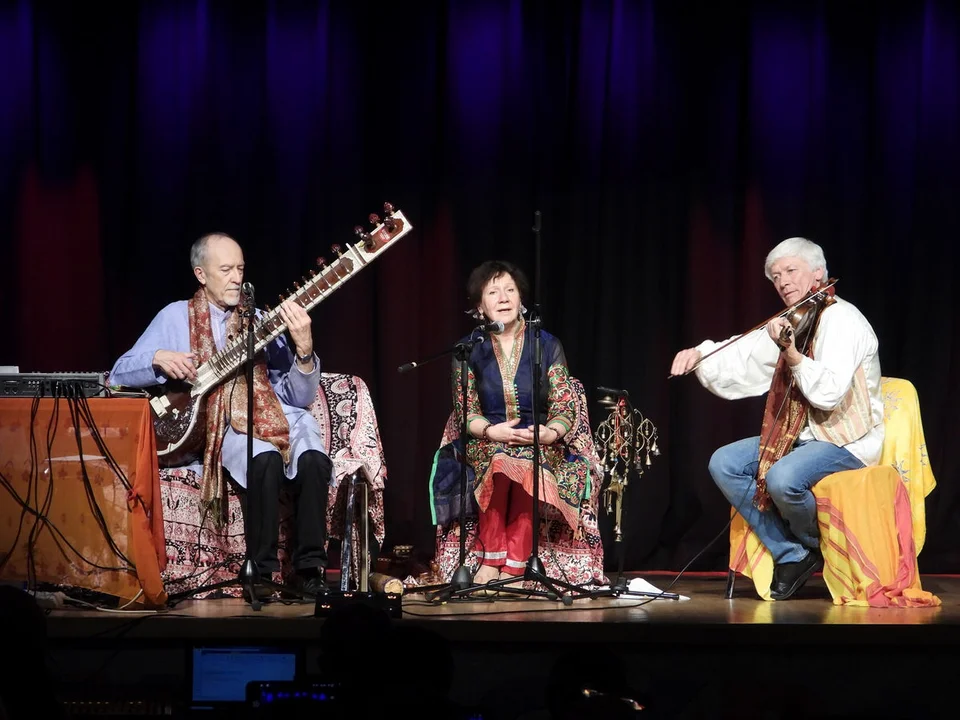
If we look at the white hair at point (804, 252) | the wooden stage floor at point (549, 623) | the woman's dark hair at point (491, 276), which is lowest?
the wooden stage floor at point (549, 623)

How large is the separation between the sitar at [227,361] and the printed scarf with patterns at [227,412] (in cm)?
4

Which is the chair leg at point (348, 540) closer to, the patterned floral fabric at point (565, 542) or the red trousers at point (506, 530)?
the patterned floral fabric at point (565, 542)

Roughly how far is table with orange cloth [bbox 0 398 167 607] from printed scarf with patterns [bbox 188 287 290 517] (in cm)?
46

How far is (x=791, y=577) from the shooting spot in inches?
184

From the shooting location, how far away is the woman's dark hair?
16.5 feet

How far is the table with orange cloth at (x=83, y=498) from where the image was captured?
4152 mm

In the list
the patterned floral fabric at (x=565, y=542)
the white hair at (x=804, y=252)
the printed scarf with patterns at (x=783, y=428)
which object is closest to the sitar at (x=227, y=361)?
the patterned floral fabric at (x=565, y=542)

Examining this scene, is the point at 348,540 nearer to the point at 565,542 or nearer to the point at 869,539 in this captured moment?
the point at 565,542

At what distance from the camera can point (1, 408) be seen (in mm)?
4262

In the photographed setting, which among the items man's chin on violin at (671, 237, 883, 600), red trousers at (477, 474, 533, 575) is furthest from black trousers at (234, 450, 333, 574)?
man's chin on violin at (671, 237, 883, 600)

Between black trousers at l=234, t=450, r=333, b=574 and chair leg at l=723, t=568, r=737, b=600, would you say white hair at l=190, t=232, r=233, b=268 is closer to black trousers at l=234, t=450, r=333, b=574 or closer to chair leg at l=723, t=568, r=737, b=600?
black trousers at l=234, t=450, r=333, b=574

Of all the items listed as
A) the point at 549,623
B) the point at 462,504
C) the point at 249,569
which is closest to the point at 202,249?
the point at 249,569

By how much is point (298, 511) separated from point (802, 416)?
195 centimetres

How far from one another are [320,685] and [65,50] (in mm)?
4392
